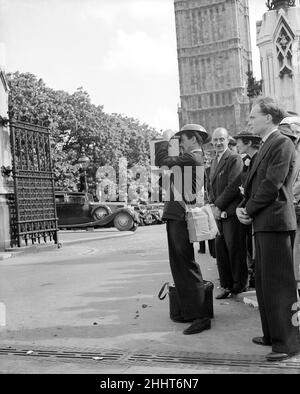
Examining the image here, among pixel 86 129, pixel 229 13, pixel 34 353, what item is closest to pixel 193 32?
pixel 229 13

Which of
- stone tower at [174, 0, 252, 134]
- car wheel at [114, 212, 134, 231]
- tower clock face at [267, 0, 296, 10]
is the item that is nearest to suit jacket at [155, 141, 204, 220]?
tower clock face at [267, 0, 296, 10]

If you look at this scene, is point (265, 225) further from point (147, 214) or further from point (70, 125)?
point (70, 125)

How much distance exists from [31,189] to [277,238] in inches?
420

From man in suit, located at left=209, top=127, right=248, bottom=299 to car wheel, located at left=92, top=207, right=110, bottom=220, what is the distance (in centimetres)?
1844

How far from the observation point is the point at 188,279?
5.30 meters

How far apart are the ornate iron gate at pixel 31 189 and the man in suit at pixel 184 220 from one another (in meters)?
8.75

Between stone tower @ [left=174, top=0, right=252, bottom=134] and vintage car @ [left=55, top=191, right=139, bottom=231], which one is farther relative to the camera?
stone tower @ [left=174, top=0, right=252, bottom=134]

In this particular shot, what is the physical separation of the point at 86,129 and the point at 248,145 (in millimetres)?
40337

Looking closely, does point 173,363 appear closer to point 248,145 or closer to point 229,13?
point 248,145

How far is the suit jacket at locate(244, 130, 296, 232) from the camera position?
422 cm

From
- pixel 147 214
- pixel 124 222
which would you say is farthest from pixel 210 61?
pixel 124 222

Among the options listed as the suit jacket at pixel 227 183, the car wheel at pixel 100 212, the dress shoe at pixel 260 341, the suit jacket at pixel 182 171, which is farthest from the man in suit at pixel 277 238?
the car wheel at pixel 100 212

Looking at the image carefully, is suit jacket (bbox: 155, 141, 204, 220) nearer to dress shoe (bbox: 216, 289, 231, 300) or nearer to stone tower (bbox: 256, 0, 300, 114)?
dress shoe (bbox: 216, 289, 231, 300)

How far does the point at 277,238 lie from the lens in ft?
14.0
